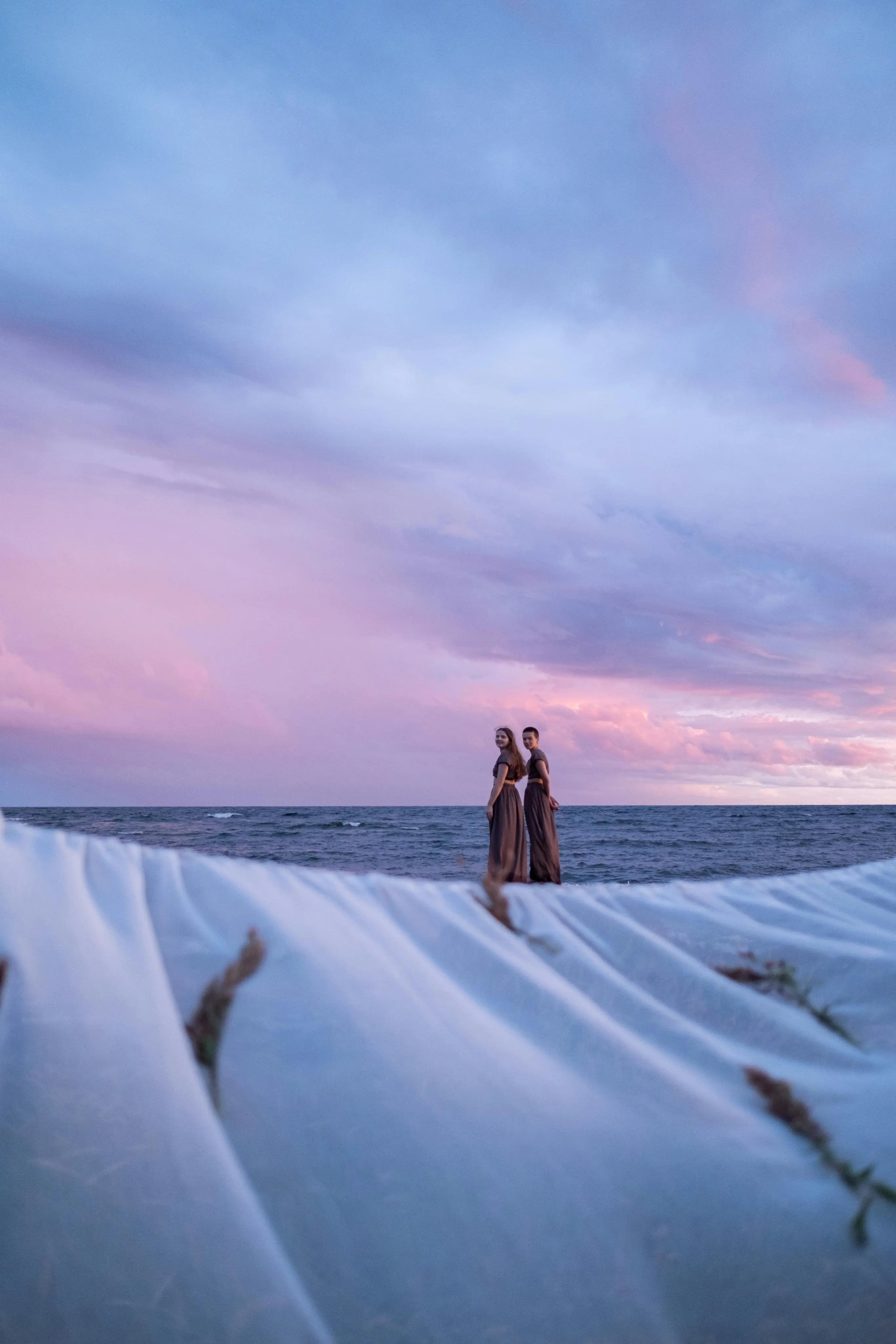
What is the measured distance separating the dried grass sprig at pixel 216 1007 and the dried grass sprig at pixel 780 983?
593mm

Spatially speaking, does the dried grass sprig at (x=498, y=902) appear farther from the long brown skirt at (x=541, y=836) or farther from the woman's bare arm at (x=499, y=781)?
the long brown skirt at (x=541, y=836)

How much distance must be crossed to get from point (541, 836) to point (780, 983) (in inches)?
336

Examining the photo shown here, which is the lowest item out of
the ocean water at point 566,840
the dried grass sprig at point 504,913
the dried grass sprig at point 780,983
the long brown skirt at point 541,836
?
the ocean water at point 566,840

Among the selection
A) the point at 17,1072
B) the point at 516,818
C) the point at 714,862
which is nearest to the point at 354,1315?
the point at 17,1072

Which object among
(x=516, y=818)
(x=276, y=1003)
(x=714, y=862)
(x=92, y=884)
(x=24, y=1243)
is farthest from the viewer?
(x=714, y=862)

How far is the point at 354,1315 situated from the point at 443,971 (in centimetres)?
35

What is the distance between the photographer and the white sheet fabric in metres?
0.76

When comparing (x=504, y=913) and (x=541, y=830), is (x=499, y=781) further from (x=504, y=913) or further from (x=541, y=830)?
(x=504, y=913)

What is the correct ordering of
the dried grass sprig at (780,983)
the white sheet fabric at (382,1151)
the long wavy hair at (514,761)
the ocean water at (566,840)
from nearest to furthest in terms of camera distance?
1. the white sheet fabric at (382,1151)
2. the dried grass sprig at (780,983)
3. the long wavy hair at (514,761)
4. the ocean water at (566,840)

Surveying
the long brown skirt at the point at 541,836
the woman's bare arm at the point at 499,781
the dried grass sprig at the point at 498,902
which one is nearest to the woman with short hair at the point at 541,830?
the long brown skirt at the point at 541,836

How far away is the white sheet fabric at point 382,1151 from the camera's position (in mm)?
759

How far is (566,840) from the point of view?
2997cm

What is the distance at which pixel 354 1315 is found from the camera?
76 cm

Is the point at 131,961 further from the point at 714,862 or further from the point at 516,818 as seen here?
the point at 714,862
